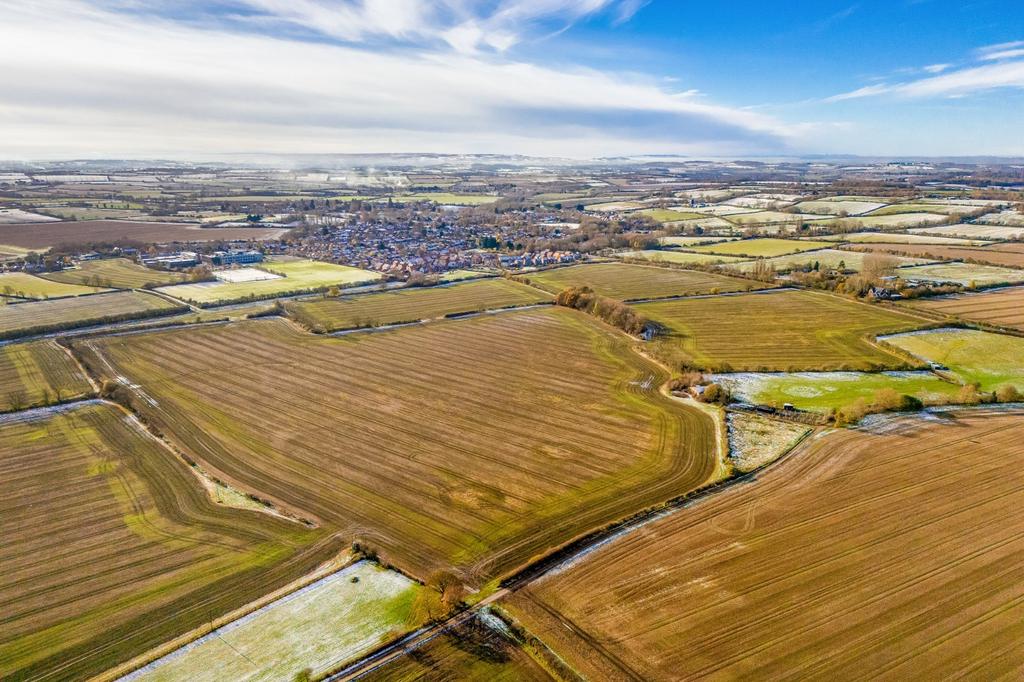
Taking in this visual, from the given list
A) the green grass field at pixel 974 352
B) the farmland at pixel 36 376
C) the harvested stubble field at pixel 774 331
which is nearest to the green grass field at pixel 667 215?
the harvested stubble field at pixel 774 331

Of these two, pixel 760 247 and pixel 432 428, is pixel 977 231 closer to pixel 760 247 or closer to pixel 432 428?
pixel 760 247

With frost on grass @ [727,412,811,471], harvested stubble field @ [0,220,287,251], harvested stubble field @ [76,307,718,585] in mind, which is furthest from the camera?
harvested stubble field @ [0,220,287,251]

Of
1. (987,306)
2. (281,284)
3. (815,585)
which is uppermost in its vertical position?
(281,284)

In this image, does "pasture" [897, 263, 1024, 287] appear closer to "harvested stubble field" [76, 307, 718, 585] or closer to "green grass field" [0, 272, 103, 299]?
"harvested stubble field" [76, 307, 718, 585]

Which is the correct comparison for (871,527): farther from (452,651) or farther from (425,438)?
(425,438)

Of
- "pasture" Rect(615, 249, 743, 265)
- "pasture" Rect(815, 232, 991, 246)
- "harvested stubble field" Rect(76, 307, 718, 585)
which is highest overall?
"pasture" Rect(815, 232, 991, 246)

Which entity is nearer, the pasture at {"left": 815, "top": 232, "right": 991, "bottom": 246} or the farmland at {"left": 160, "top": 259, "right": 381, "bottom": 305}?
the farmland at {"left": 160, "top": 259, "right": 381, "bottom": 305}

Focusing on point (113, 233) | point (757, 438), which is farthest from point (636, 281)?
point (113, 233)

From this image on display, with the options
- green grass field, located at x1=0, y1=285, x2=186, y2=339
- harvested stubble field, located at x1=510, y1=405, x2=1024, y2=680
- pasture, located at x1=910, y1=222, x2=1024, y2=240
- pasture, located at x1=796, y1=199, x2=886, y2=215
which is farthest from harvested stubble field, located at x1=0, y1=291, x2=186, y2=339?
pasture, located at x1=796, y1=199, x2=886, y2=215
